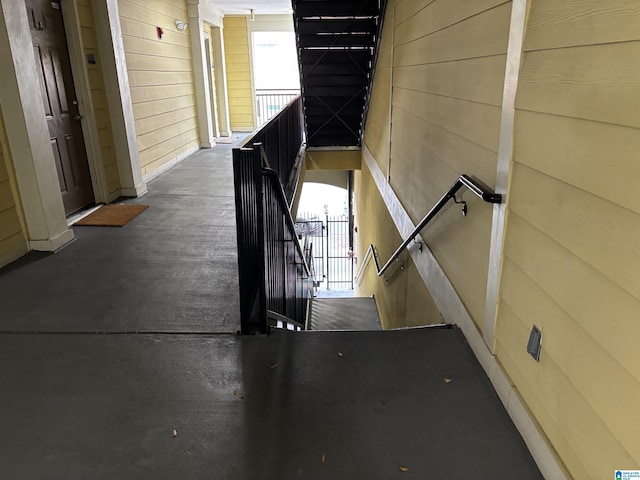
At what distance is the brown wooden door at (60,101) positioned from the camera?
13.3ft

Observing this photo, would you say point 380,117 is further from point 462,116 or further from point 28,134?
point 28,134

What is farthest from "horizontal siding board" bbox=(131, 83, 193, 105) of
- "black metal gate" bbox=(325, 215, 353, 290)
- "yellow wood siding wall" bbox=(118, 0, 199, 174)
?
"black metal gate" bbox=(325, 215, 353, 290)

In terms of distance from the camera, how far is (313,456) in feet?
5.57

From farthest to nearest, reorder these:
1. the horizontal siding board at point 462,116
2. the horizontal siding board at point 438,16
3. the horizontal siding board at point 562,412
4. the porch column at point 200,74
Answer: the porch column at point 200,74 < the horizontal siding board at point 438,16 < the horizontal siding board at point 462,116 < the horizontal siding board at point 562,412

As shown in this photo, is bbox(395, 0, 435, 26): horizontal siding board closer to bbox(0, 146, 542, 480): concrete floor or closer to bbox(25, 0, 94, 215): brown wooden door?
bbox(0, 146, 542, 480): concrete floor

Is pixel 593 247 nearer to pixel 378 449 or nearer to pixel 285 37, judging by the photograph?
pixel 378 449

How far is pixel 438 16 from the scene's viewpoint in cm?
298

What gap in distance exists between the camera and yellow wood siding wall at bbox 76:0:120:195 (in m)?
4.63

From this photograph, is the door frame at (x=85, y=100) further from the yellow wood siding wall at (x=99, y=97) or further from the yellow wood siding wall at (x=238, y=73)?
the yellow wood siding wall at (x=238, y=73)

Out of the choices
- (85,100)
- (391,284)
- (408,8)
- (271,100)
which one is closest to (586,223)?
(408,8)

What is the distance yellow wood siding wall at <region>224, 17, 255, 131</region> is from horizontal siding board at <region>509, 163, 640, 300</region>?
33.2ft

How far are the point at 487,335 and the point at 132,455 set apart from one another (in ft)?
5.20

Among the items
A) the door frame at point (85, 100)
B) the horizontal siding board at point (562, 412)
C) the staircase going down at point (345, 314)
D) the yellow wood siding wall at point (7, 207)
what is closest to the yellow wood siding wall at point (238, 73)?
the staircase going down at point (345, 314)

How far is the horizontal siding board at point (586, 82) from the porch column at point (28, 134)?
334 centimetres
